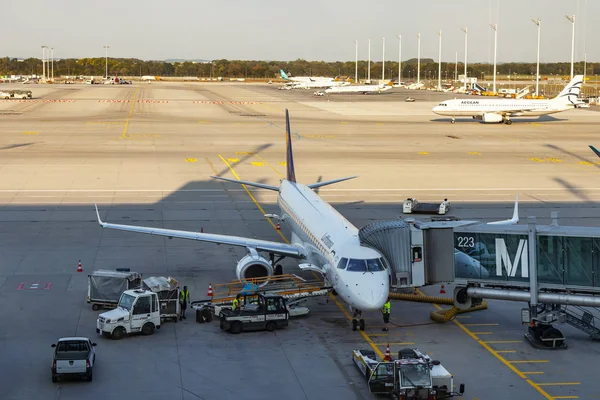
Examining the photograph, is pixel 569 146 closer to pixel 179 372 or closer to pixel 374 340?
pixel 374 340

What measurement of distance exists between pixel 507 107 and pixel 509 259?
107m

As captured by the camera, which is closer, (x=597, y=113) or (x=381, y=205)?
(x=381, y=205)

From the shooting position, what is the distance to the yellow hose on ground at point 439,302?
37.0m

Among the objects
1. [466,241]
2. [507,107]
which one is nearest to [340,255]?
[466,241]

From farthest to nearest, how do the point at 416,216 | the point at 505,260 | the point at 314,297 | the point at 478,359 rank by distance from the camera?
the point at 416,216 → the point at 314,297 → the point at 505,260 → the point at 478,359

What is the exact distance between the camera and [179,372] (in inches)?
1195

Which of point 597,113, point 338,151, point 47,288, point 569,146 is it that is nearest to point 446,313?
point 47,288

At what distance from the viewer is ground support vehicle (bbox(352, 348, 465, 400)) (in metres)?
27.4

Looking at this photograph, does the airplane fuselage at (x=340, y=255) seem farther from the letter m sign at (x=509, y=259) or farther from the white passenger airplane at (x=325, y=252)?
the letter m sign at (x=509, y=259)

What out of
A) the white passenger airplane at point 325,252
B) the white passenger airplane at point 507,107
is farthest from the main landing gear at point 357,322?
the white passenger airplane at point 507,107

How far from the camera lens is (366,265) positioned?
34125 millimetres

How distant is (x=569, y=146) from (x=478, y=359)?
80.4 m

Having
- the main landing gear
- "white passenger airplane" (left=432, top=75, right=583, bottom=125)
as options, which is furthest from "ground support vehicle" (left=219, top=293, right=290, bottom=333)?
"white passenger airplane" (left=432, top=75, right=583, bottom=125)

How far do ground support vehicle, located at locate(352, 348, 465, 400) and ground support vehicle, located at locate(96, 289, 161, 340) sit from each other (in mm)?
10402
